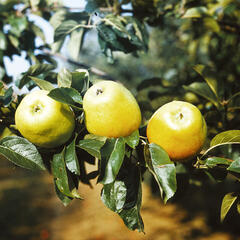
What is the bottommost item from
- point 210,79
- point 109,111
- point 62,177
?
point 210,79

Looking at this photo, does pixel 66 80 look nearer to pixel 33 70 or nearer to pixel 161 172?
pixel 33 70

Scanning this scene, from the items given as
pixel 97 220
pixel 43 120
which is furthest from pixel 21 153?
pixel 97 220

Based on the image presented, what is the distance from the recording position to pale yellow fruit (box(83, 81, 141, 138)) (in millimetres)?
650

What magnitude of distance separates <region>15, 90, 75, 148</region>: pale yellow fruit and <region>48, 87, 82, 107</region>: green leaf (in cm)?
4

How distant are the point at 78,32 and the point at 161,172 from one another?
3.23 ft

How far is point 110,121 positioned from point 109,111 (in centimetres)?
3

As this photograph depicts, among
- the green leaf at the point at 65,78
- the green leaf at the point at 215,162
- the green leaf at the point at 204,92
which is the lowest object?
the green leaf at the point at 204,92

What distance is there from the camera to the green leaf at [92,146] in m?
0.62

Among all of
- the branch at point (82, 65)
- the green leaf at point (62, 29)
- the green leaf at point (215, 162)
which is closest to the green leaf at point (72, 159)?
the green leaf at point (215, 162)

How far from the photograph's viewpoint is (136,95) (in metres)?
1.28

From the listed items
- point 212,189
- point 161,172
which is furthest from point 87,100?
→ point 212,189

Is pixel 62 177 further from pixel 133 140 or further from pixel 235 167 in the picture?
pixel 235 167

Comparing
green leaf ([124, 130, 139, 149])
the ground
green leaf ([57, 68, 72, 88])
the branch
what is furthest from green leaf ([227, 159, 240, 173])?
the ground

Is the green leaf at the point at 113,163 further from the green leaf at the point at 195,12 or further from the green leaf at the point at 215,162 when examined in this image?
the green leaf at the point at 195,12
